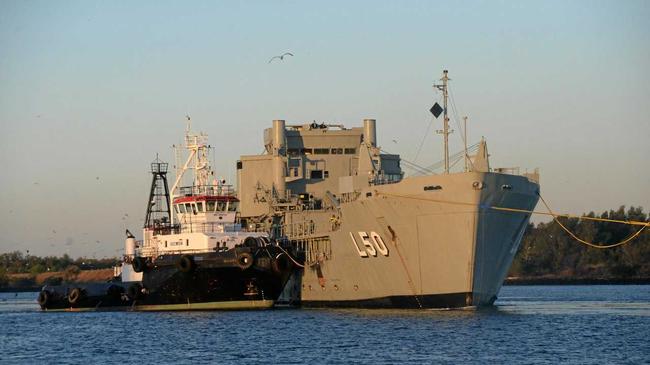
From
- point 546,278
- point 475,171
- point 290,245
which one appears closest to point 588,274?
point 546,278

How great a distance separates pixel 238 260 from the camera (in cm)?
5603

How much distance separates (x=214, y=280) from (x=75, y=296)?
12.0 m

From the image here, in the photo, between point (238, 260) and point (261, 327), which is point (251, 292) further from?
point (261, 327)

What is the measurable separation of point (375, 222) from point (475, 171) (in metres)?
5.76

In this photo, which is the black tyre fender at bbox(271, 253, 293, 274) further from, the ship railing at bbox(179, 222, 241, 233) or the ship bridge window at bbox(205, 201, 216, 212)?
the ship bridge window at bbox(205, 201, 216, 212)

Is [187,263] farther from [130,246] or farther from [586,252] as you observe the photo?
[586,252]

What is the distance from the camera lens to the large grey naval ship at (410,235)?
49.3 m

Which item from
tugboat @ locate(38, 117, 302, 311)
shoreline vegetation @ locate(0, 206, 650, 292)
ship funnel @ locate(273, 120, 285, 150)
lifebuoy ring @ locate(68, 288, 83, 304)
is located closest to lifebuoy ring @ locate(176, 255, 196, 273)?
tugboat @ locate(38, 117, 302, 311)

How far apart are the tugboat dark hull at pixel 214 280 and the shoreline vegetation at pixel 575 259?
6217 centimetres

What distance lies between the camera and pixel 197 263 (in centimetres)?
5669

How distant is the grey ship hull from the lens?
1935 inches

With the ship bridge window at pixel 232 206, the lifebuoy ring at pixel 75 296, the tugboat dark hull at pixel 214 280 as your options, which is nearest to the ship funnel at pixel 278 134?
the ship bridge window at pixel 232 206

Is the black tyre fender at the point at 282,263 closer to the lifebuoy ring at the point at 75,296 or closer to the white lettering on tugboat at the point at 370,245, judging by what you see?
the white lettering on tugboat at the point at 370,245

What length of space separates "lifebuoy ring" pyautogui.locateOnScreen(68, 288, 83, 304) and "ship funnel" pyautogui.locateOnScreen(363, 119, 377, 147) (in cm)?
1771
